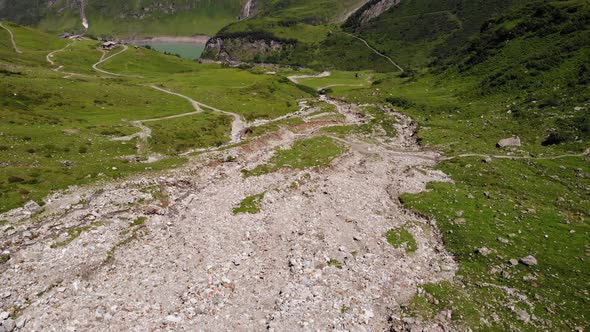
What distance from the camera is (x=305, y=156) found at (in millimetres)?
55156

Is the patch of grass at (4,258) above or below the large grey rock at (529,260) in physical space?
below

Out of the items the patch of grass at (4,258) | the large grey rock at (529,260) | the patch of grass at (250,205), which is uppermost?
the large grey rock at (529,260)

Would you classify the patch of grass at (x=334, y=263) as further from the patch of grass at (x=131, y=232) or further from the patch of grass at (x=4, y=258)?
the patch of grass at (x=4, y=258)

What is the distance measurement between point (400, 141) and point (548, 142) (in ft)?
76.6

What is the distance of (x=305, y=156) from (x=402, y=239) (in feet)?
84.4

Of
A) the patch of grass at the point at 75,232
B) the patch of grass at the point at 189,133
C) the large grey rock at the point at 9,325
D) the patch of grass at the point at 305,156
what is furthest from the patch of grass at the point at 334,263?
the patch of grass at the point at 189,133

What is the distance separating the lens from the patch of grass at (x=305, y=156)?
50.5m

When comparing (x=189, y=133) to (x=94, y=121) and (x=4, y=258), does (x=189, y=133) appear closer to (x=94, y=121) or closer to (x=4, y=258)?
(x=94, y=121)

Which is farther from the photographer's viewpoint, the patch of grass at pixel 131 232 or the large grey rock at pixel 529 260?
the patch of grass at pixel 131 232

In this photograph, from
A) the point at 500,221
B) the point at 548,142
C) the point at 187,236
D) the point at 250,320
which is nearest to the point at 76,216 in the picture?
the point at 187,236

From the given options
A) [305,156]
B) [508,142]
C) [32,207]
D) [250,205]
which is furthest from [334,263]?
[508,142]

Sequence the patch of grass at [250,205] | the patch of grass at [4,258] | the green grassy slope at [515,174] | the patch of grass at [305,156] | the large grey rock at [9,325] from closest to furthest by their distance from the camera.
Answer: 1. the large grey rock at [9,325]
2. the green grassy slope at [515,174]
3. the patch of grass at [4,258]
4. the patch of grass at [250,205]
5. the patch of grass at [305,156]

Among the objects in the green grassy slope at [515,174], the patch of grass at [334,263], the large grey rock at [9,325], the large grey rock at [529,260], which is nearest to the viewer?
the large grey rock at [9,325]

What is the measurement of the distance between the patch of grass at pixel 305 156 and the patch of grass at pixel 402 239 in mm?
20391
